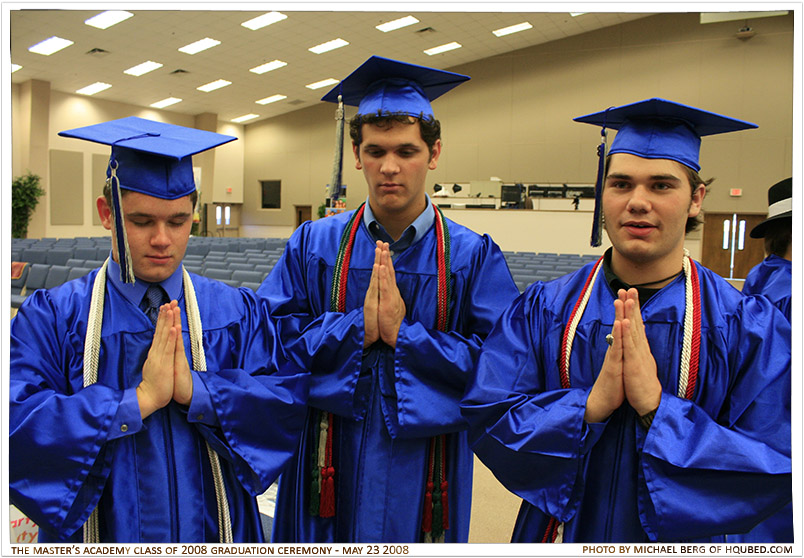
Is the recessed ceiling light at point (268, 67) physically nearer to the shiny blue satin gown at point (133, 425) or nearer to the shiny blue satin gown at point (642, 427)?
the shiny blue satin gown at point (133, 425)

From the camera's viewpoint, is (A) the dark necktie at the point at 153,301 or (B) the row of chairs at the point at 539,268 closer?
(A) the dark necktie at the point at 153,301

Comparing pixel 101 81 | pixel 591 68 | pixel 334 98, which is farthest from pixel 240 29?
pixel 334 98

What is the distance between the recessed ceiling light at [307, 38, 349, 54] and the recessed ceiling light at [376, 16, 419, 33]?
4.35 feet

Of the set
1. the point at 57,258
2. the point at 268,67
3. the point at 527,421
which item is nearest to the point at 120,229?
the point at 527,421

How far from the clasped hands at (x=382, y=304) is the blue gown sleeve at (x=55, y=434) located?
2.04 ft

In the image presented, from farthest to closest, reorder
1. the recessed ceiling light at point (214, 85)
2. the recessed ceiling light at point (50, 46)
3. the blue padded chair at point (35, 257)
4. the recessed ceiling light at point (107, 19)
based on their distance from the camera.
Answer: the recessed ceiling light at point (214, 85)
the recessed ceiling light at point (50, 46)
the recessed ceiling light at point (107, 19)
the blue padded chair at point (35, 257)

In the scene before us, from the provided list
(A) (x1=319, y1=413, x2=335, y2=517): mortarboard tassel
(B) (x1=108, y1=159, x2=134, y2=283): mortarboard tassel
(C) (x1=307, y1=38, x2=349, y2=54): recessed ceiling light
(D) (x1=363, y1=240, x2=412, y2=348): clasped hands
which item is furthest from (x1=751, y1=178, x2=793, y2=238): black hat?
(C) (x1=307, y1=38, x2=349, y2=54): recessed ceiling light

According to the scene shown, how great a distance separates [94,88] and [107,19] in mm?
5827

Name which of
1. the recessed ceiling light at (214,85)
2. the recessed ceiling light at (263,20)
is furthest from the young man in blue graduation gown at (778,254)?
the recessed ceiling light at (214,85)

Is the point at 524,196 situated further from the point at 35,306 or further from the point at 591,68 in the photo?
the point at 35,306

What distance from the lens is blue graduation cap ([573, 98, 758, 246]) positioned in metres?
1.35

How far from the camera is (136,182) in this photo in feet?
4.45

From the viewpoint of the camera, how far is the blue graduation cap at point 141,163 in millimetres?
1317

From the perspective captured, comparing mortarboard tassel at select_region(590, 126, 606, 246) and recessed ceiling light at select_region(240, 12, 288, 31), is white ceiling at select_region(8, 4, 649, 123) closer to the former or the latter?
recessed ceiling light at select_region(240, 12, 288, 31)
